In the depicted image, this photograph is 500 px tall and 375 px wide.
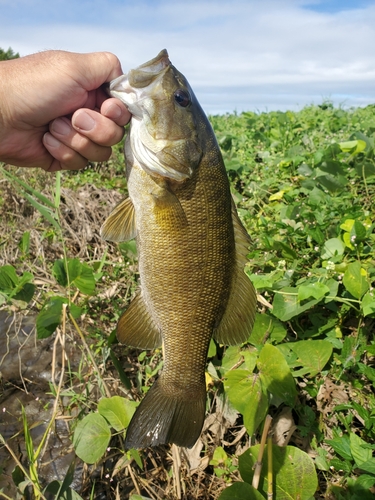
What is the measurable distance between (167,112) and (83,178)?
12.3ft

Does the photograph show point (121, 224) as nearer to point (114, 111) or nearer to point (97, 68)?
point (114, 111)

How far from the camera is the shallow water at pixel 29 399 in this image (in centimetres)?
266

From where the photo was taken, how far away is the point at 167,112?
74.9 inches

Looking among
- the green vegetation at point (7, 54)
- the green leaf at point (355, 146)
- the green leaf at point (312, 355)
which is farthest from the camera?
the green vegetation at point (7, 54)

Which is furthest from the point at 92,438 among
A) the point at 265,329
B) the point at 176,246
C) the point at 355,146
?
the point at 355,146

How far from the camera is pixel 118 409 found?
2.33 metres

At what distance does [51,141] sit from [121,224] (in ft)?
2.52

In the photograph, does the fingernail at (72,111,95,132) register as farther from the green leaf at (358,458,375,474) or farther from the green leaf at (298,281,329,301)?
the green leaf at (358,458,375,474)

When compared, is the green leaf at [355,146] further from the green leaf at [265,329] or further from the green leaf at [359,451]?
the green leaf at [359,451]

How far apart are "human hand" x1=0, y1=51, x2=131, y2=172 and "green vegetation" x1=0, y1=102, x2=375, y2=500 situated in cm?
30

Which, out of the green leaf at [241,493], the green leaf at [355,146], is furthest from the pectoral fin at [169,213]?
the green leaf at [355,146]

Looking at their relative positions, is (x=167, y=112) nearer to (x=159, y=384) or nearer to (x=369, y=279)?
(x=159, y=384)

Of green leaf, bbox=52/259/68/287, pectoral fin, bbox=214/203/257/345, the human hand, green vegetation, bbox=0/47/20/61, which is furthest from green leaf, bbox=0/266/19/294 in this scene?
green vegetation, bbox=0/47/20/61

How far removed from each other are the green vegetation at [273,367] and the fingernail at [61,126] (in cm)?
33
